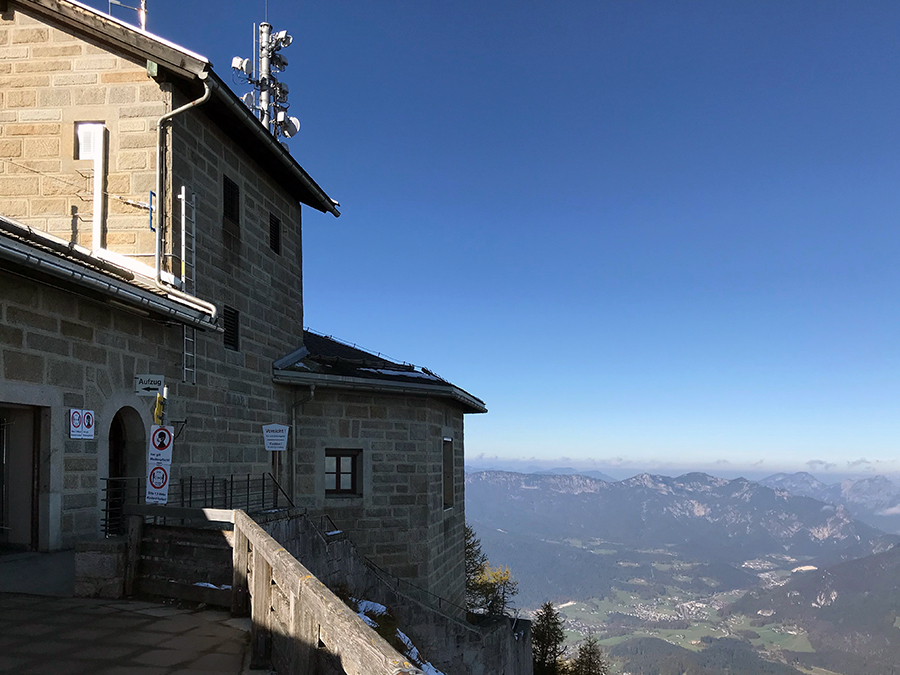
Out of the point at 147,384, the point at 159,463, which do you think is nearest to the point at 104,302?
the point at 147,384

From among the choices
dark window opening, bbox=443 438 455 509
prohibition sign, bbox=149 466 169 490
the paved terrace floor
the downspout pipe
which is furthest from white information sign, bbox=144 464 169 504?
dark window opening, bbox=443 438 455 509

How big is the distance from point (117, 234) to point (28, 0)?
387cm

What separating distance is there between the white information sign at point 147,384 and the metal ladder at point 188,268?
1067 millimetres

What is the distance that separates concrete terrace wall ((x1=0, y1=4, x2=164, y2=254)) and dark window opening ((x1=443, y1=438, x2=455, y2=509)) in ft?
30.4

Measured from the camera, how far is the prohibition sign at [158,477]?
28.6 feet

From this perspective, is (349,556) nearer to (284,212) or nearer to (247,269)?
(247,269)

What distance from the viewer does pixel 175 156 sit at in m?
11.2

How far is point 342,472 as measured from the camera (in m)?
15.4

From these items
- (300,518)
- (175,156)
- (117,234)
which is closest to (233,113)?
(175,156)

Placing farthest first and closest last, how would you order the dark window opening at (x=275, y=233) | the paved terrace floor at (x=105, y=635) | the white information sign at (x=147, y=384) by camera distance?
the dark window opening at (x=275, y=233), the white information sign at (x=147, y=384), the paved terrace floor at (x=105, y=635)

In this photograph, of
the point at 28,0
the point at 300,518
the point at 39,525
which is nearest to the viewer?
the point at 39,525

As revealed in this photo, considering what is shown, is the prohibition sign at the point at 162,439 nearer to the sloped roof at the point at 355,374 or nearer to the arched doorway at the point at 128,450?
the arched doorway at the point at 128,450

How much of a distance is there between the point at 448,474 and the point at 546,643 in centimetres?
2537

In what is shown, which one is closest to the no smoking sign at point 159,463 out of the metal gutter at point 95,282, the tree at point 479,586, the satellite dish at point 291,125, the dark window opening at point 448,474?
the metal gutter at point 95,282
